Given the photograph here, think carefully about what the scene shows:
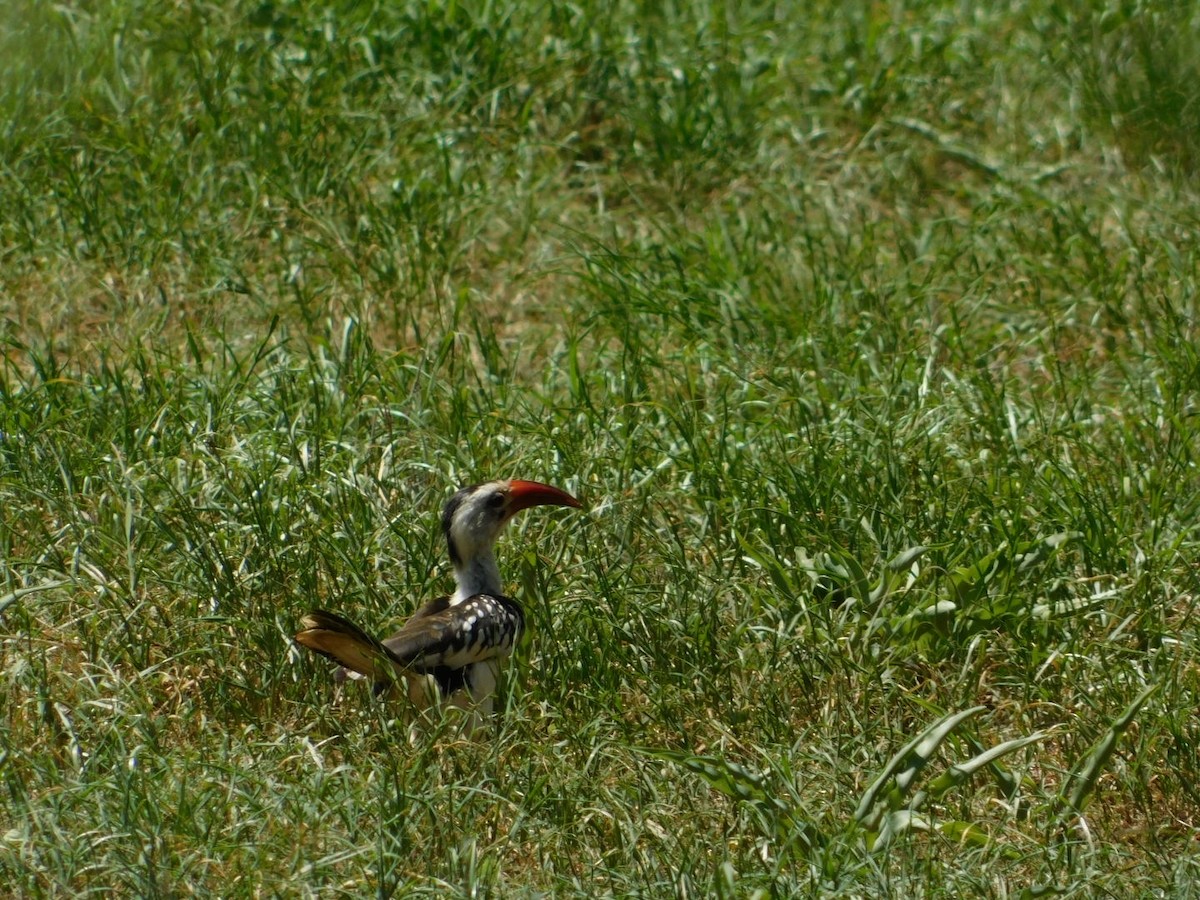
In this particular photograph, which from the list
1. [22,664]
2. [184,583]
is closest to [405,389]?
[184,583]

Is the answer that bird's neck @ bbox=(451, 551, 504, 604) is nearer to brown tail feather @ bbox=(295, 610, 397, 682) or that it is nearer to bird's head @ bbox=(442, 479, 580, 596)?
bird's head @ bbox=(442, 479, 580, 596)

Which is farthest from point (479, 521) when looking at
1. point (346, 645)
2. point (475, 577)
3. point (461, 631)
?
point (346, 645)

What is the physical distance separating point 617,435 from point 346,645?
1.67 meters

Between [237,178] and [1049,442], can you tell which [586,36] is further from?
[1049,442]

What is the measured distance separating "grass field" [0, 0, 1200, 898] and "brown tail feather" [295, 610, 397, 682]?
0.31 ft

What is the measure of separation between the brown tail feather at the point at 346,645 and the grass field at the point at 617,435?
96 millimetres

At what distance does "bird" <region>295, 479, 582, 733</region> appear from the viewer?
4059mm

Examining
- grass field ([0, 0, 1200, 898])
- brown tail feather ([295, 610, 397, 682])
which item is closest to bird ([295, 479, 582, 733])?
brown tail feather ([295, 610, 397, 682])

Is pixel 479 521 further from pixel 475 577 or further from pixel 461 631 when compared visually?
pixel 461 631

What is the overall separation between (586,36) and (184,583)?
3.79 m

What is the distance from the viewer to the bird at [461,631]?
4.06 meters

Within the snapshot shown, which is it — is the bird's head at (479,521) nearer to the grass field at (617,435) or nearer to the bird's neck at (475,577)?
the bird's neck at (475,577)

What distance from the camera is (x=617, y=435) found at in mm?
5473

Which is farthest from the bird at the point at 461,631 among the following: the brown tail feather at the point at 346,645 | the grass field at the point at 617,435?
the grass field at the point at 617,435
